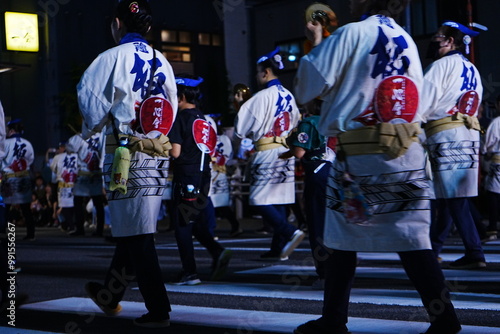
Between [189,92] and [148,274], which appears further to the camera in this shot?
[189,92]

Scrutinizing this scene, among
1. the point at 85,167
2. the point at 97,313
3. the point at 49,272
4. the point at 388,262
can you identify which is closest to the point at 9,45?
the point at 85,167

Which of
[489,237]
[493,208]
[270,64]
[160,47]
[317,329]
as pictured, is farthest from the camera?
[160,47]

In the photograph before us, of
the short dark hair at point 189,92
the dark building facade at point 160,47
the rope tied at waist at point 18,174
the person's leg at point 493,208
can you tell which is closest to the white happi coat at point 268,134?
the short dark hair at point 189,92

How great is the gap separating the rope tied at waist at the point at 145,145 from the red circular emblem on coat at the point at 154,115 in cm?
7

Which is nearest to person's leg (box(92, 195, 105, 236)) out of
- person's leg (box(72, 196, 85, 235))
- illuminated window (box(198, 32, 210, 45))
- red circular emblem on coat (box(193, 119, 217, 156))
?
person's leg (box(72, 196, 85, 235))

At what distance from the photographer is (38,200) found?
20.7 metres

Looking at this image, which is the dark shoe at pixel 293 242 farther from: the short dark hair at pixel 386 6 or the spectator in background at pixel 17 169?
the spectator in background at pixel 17 169

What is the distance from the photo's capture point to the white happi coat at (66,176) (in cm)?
1612

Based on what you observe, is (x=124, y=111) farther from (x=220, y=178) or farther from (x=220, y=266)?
(x=220, y=178)

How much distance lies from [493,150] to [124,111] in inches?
287

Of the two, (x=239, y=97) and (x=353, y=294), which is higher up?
(x=239, y=97)

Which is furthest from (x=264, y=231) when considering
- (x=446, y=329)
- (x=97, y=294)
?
(x=446, y=329)

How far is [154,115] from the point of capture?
4.59 meters

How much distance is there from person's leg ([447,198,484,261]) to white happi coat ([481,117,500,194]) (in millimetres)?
3863
